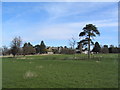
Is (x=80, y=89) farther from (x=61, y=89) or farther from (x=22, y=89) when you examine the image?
(x=22, y=89)

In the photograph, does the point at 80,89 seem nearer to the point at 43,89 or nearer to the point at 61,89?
the point at 61,89

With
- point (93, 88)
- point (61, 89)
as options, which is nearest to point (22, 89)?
point (61, 89)

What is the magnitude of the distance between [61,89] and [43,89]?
91 cm

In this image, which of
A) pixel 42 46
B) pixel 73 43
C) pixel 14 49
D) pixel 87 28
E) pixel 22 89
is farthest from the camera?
pixel 42 46

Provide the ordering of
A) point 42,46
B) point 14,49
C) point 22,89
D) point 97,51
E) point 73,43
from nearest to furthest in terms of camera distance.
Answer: point 22,89
point 73,43
point 14,49
point 97,51
point 42,46

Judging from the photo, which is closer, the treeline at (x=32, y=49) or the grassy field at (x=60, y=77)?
the grassy field at (x=60, y=77)

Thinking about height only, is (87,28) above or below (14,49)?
above

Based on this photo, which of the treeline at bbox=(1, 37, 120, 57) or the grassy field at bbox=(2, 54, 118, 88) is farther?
the treeline at bbox=(1, 37, 120, 57)

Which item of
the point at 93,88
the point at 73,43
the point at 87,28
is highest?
the point at 87,28

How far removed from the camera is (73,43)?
6297cm

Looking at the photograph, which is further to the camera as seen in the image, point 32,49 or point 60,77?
point 32,49

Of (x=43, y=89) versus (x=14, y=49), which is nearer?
(x=43, y=89)

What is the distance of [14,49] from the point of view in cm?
7069

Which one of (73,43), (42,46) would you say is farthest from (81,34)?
(42,46)
